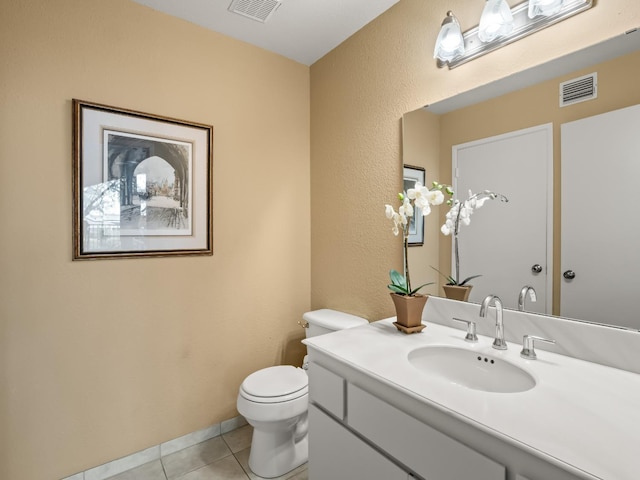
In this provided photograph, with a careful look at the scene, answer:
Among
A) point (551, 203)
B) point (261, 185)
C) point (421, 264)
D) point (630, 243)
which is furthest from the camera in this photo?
point (261, 185)

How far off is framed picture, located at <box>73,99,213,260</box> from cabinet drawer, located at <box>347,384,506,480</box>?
4.29 feet

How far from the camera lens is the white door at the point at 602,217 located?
1015 mm

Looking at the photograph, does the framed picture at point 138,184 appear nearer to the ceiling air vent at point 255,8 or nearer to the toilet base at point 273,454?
the ceiling air vent at point 255,8

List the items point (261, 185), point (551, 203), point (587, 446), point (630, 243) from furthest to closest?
point (261, 185)
point (551, 203)
point (630, 243)
point (587, 446)

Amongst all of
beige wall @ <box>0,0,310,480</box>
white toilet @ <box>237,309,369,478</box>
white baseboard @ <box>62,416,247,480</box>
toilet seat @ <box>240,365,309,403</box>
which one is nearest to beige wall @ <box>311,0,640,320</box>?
beige wall @ <box>0,0,310,480</box>

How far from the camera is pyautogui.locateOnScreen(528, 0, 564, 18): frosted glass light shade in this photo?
1152mm

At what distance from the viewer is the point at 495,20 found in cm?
126

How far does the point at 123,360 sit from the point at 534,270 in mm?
2016

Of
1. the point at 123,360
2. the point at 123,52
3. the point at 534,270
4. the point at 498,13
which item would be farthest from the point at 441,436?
the point at 123,52

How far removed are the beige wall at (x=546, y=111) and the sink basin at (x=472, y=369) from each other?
32 centimetres

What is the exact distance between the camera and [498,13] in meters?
1.25

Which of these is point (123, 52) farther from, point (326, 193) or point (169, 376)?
point (169, 376)

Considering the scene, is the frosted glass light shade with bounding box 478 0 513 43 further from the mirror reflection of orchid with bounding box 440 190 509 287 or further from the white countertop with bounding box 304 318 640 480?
the white countertop with bounding box 304 318 640 480

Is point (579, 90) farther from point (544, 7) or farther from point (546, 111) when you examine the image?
point (544, 7)
